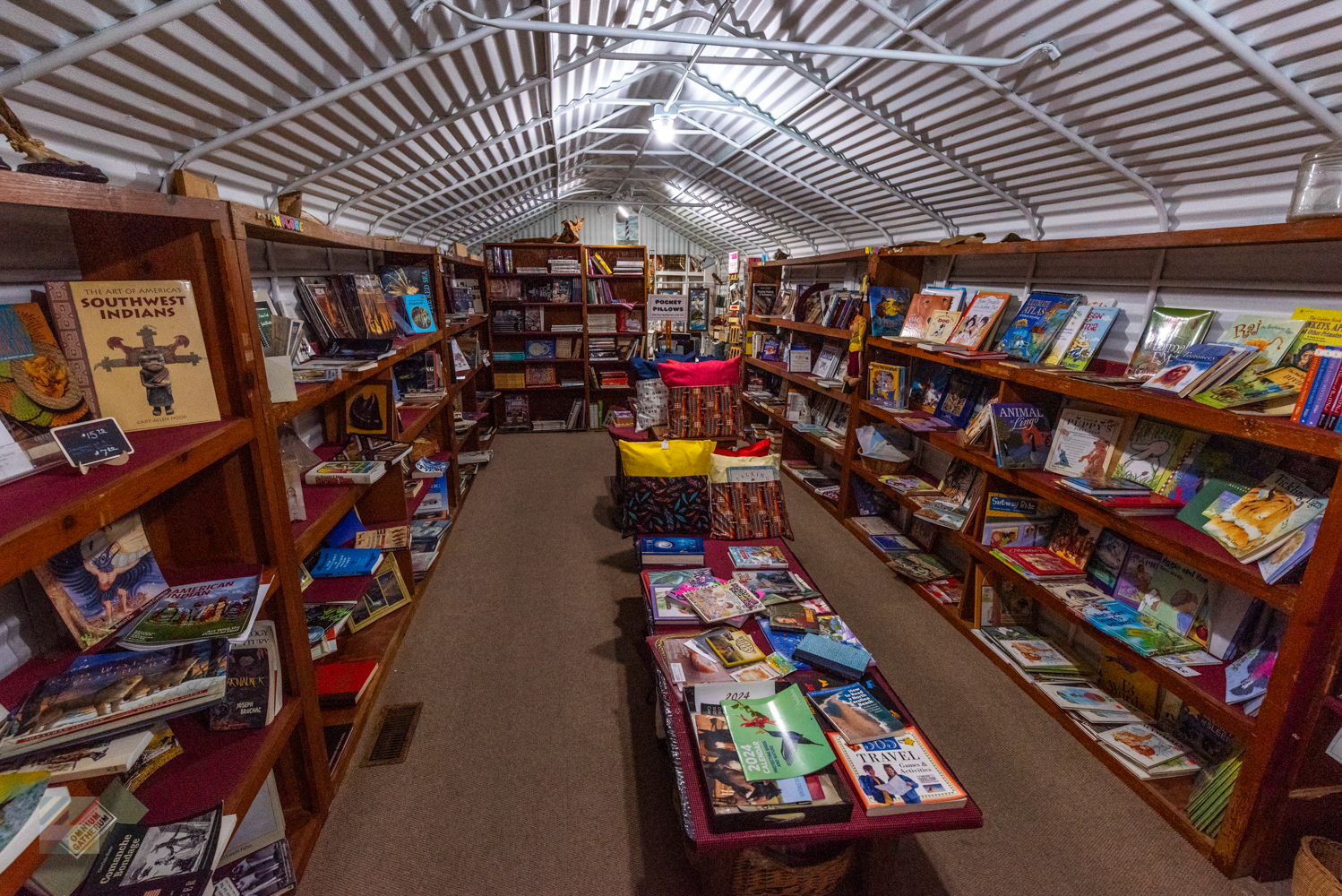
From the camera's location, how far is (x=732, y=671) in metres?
1.86

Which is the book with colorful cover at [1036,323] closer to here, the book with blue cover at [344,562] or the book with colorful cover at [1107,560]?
the book with colorful cover at [1107,560]

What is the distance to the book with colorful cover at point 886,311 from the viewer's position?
3936 mm

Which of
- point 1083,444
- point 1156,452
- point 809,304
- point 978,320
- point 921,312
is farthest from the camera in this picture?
point 809,304

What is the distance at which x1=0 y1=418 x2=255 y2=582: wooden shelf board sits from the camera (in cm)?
85

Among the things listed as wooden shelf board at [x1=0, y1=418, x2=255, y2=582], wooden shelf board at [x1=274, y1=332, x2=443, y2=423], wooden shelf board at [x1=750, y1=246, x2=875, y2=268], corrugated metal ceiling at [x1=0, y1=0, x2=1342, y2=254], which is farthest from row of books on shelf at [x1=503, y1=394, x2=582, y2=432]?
wooden shelf board at [x1=0, y1=418, x2=255, y2=582]

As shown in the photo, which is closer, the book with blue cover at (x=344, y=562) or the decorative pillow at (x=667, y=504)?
the book with blue cover at (x=344, y=562)

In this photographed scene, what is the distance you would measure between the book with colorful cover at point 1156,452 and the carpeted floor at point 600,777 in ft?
3.61

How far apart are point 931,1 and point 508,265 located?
17.0 ft

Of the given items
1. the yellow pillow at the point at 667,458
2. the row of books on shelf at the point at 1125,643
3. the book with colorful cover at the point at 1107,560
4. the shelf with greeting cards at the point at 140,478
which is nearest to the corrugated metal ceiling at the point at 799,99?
the shelf with greeting cards at the point at 140,478

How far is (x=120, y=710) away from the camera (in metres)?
1.09

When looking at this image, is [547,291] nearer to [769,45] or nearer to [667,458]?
[667,458]

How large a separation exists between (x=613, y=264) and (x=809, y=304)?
295cm

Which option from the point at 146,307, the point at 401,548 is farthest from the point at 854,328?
the point at 146,307

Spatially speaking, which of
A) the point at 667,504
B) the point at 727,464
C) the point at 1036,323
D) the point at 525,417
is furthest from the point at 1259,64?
the point at 525,417
